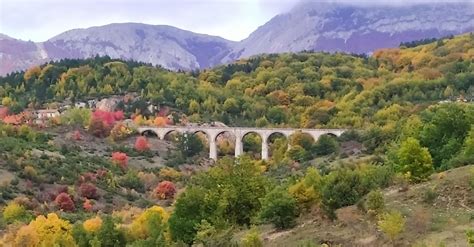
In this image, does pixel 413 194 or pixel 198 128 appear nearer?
pixel 413 194

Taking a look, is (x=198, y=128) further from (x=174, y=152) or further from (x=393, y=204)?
(x=393, y=204)

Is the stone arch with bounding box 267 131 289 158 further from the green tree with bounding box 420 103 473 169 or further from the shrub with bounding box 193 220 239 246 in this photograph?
the shrub with bounding box 193 220 239 246

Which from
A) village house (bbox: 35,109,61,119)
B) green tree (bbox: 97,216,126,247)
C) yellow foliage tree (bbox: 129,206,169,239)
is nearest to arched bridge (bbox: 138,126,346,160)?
village house (bbox: 35,109,61,119)

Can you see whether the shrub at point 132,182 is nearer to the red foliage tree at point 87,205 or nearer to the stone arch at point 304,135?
the red foliage tree at point 87,205

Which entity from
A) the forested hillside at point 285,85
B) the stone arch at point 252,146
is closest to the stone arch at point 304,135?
the forested hillside at point 285,85

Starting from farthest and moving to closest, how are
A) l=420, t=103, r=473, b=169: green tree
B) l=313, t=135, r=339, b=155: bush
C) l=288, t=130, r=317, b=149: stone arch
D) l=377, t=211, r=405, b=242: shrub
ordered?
1. l=288, t=130, r=317, b=149: stone arch
2. l=313, t=135, r=339, b=155: bush
3. l=420, t=103, r=473, b=169: green tree
4. l=377, t=211, r=405, b=242: shrub

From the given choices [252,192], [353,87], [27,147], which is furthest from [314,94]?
[252,192]

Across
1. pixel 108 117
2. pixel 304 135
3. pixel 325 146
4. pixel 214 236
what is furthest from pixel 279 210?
pixel 108 117
